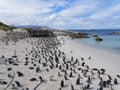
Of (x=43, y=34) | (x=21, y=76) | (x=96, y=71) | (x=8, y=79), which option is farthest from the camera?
(x=43, y=34)

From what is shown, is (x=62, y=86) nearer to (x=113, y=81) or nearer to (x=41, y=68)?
(x=113, y=81)

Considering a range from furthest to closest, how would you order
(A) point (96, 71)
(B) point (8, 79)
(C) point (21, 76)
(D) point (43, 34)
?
(D) point (43, 34) → (A) point (96, 71) → (C) point (21, 76) → (B) point (8, 79)

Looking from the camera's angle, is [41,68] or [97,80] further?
[41,68]

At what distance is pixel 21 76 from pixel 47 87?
2863mm

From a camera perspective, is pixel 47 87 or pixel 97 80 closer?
pixel 47 87

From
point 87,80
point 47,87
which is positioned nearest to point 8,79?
point 47,87

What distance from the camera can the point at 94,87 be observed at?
1312 cm

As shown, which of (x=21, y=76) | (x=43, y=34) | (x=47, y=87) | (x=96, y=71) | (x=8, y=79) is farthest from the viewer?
(x=43, y=34)

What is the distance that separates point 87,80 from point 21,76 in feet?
14.9

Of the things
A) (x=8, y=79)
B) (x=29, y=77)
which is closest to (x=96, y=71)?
(x=29, y=77)

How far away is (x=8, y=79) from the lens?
549 inches

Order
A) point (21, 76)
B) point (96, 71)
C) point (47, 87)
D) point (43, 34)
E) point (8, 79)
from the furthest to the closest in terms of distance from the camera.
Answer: point (43, 34) → point (96, 71) → point (21, 76) → point (8, 79) → point (47, 87)

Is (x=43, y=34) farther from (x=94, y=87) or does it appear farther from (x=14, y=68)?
(x=94, y=87)

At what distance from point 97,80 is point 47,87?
3813 millimetres
